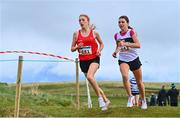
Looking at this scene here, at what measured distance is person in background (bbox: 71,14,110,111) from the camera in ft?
38.2

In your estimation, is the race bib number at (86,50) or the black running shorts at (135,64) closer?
the race bib number at (86,50)

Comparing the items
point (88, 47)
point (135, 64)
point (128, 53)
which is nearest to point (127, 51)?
point (128, 53)

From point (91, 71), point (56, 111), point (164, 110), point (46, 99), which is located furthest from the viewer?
point (46, 99)

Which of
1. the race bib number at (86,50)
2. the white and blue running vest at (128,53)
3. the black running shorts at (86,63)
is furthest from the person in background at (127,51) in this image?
the race bib number at (86,50)

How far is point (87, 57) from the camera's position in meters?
11.7

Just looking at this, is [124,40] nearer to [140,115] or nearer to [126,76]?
[126,76]

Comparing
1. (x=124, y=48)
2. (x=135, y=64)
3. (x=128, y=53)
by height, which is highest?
(x=124, y=48)

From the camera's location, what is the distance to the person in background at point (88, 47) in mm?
11648

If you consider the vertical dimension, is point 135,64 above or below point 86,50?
below

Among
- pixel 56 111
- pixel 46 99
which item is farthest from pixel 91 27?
pixel 46 99

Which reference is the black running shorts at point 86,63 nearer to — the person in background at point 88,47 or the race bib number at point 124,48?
the person in background at point 88,47

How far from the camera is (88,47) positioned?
11656 millimetres

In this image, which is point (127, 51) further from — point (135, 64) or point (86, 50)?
point (86, 50)

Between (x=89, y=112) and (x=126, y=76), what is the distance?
1.66 m
